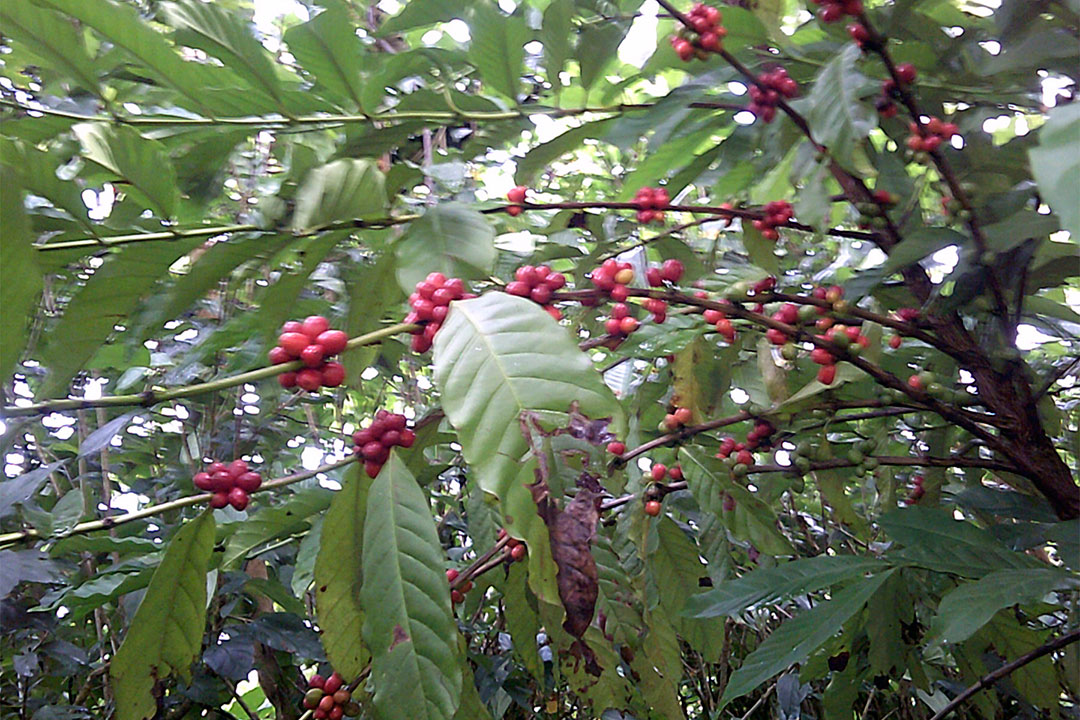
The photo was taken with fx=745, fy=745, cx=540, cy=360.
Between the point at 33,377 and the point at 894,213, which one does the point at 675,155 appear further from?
the point at 33,377

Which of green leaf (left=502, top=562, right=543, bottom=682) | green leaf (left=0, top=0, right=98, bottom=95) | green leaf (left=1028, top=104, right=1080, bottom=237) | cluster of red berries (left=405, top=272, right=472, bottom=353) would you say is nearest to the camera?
green leaf (left=1028, top=104, right=1080, bottom=237)

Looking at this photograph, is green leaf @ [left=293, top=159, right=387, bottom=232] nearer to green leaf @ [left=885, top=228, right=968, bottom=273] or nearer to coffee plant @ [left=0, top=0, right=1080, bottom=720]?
coffee plant @ [left=0, top=0, right=1080, bottom=720]

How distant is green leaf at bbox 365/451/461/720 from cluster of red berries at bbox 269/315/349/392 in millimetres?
139

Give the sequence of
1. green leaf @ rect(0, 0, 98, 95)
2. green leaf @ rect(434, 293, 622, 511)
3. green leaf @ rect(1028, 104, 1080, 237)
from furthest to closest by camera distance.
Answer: green leaf @ rect(0, 0, 98, 95) < green leaf @ rect(434, 293, 622, 511) < green leaf @ rect(1028, 104, 1080, 237)

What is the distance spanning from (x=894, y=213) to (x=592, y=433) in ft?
2.37

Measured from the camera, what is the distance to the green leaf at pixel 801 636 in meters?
0.83

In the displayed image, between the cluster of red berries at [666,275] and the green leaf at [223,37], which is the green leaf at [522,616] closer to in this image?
the cluster of red berries at [666,275]

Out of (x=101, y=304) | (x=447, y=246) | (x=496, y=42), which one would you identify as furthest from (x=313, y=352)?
(x=496, y=42)

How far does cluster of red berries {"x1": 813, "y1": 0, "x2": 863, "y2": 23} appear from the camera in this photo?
871mm

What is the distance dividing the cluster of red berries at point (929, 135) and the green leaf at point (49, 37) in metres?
1.00

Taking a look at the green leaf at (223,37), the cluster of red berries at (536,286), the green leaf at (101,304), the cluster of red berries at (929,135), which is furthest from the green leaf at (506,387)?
the cluster of red berries at (929,135)

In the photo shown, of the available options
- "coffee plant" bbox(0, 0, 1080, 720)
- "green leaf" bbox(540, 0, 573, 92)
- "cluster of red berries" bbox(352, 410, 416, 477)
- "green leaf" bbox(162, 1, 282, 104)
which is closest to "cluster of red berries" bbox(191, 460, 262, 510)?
"coffee plant" bbox(0, 0, 1080, 720)

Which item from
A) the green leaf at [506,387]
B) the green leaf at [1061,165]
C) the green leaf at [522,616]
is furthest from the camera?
the green leaf at [522,616]

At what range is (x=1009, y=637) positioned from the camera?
1.13m
